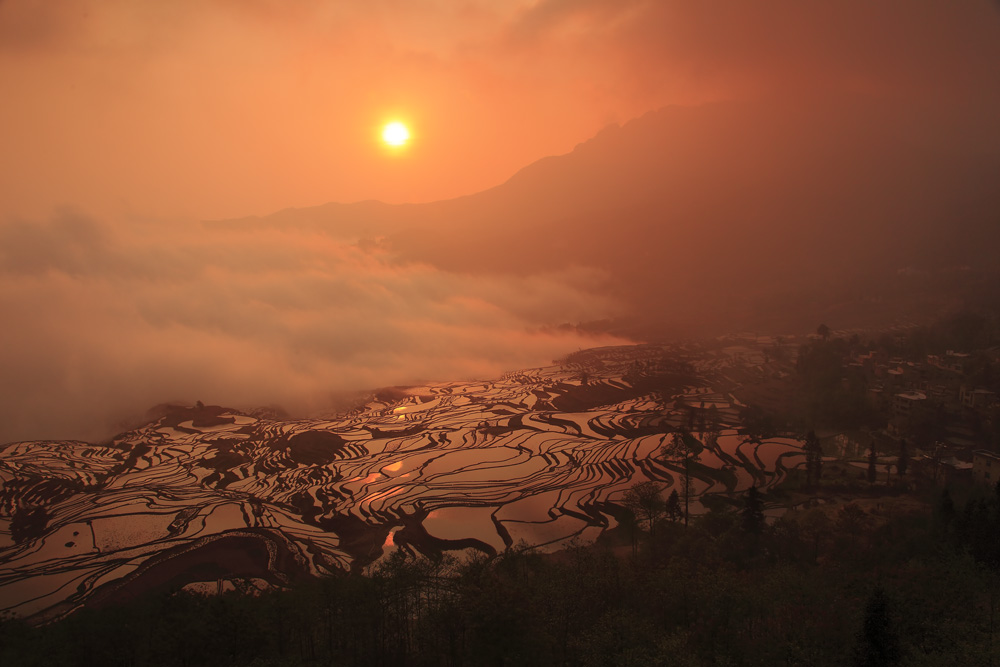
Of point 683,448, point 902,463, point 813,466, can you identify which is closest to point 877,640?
point 813,466

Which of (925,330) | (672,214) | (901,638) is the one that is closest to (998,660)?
(901,638)

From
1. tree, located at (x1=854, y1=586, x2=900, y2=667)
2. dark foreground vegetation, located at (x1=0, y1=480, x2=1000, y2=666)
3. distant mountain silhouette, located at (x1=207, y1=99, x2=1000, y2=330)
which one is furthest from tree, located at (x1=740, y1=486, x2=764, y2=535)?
distant mountain silhouette, located at (x1=207, y1=99, x2=1000, y2=330)

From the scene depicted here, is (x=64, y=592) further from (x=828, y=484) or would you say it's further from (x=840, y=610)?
(x=828, y=484)

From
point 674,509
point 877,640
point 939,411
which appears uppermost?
point 877,640

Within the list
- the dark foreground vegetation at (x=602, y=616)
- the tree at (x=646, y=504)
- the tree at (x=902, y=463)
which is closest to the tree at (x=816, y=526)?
the dark foreground vegetation at (x=602, y=616)

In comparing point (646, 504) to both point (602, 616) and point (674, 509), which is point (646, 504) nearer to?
point (674, 509)
